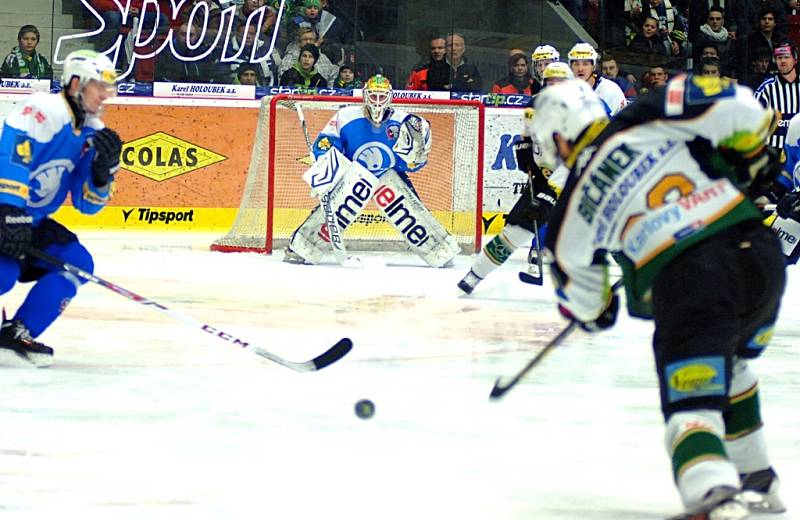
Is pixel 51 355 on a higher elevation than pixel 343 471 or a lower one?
lower

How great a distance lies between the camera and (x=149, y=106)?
8.15 m

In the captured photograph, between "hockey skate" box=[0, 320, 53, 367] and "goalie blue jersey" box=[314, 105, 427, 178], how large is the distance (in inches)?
128

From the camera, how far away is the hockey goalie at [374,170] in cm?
668

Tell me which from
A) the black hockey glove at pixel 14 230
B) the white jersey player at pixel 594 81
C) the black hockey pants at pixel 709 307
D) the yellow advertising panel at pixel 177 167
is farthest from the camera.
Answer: the yellow advertising panel at pixel 177 167

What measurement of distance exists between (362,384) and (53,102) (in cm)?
116

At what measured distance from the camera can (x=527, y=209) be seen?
5465 millimetres

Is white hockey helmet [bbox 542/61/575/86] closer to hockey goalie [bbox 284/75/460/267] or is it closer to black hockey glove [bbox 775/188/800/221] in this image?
black hockey glove [bbox 775/188/800/221]

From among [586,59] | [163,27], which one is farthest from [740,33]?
[163,27]

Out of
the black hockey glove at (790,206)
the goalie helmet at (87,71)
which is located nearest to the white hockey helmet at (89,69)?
the goalie helmet at (87,71)

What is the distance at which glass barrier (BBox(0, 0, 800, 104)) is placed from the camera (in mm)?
8125

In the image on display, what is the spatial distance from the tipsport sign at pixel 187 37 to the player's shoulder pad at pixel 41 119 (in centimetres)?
477

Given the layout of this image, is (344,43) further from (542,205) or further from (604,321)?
(604,321)

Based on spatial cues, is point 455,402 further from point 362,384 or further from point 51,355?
point 51,355

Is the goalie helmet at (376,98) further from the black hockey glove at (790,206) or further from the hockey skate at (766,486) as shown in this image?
the hockey skate at (766,486)
